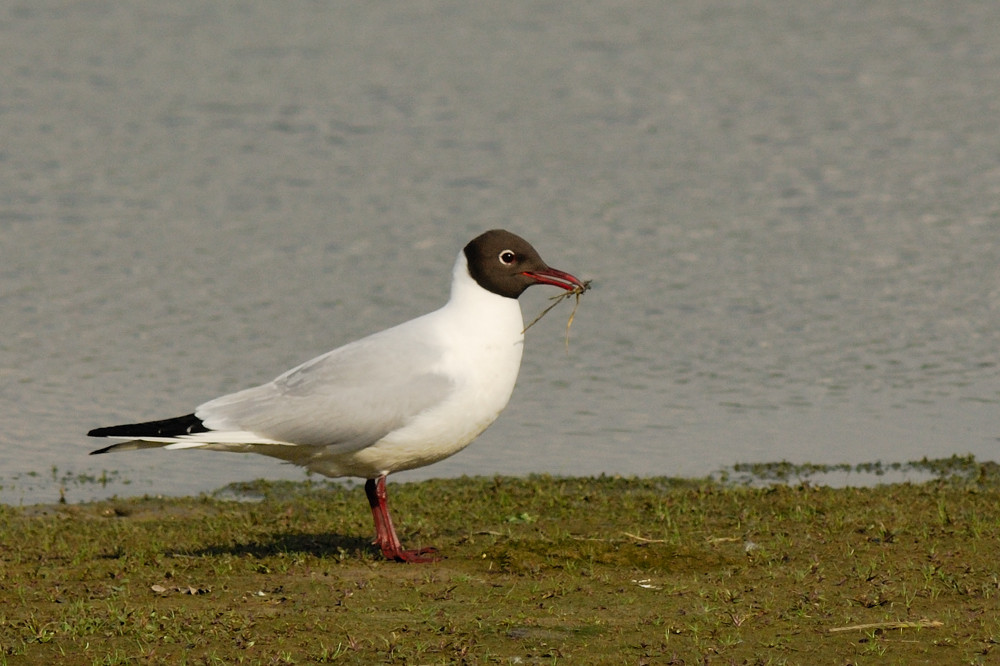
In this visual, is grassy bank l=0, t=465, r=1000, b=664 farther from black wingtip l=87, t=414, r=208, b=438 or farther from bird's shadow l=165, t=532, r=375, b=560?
black wingtip l=87, t=414, r=208, b=438

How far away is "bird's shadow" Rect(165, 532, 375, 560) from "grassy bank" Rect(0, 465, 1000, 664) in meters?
0.03

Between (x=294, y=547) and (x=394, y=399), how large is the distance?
3.96 feet

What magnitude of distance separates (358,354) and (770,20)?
63.6 ft

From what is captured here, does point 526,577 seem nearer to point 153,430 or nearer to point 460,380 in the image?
point 460,380

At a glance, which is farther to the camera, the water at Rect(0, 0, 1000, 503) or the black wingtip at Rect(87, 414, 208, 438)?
the water at Rect(0, 0, 1000, 503)

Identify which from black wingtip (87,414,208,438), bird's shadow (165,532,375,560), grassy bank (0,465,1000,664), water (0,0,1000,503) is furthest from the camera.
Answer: water (0,0,1000,503)

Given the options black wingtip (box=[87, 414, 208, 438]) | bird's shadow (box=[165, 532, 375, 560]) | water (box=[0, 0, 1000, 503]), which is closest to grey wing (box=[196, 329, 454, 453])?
black wingtip (box=[87, 414, 208, 438])

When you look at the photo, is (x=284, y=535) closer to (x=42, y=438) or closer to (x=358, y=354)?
(x=358, y=354)

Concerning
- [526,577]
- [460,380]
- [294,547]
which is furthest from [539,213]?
[526,577]

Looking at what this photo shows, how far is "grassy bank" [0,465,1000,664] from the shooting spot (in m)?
6.79

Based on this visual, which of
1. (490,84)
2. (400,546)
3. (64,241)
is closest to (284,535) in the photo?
(400,546)

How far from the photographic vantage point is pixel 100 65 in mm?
23656

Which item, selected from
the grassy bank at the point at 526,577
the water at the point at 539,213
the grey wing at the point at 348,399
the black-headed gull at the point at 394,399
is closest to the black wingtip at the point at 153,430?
the black-headed gull at the point at 394,399

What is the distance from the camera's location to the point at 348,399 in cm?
845
